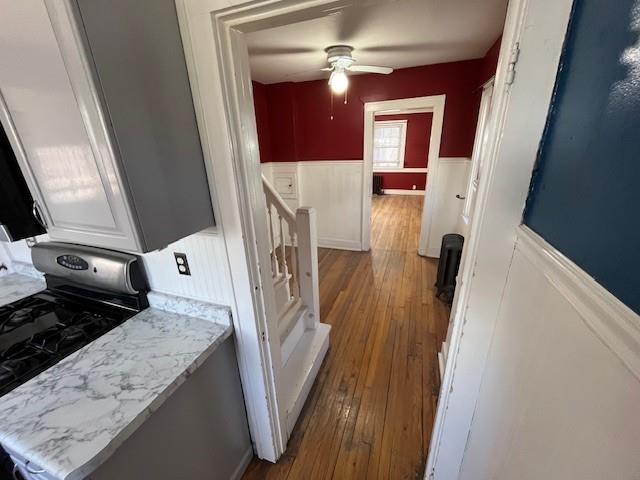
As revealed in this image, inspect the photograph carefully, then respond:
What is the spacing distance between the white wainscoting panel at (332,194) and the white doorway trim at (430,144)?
100 mm

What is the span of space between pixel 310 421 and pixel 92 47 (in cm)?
190

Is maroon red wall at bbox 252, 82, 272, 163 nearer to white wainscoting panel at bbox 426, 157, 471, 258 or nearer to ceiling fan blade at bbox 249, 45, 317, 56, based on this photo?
ceiling fan blade at bbox 249, 45, 317, 56

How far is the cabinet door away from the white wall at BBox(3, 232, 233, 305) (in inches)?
10.9

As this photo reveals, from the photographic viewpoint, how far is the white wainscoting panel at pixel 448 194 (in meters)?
3.21

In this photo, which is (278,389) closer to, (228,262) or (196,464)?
(196,464)

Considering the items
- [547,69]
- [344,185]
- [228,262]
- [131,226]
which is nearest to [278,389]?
[228,262]

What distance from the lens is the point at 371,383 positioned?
183 cm

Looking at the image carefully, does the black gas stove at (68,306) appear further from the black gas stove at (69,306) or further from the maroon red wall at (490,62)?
the maroon red wall at (490,62)

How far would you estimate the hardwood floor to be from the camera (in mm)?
1376

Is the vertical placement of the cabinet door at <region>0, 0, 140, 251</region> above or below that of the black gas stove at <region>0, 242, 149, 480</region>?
above

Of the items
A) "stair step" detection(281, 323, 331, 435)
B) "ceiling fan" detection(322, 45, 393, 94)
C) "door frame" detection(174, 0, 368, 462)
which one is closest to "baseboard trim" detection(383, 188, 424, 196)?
"ceiling fan" detection(322, 45, 393, 94)

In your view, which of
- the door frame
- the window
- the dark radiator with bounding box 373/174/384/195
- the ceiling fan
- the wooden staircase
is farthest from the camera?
the dark radiator with bounding box 373/174/384/195

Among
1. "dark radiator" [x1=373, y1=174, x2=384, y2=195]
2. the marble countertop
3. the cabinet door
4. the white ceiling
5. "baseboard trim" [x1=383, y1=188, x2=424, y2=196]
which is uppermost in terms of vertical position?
the white ceiling

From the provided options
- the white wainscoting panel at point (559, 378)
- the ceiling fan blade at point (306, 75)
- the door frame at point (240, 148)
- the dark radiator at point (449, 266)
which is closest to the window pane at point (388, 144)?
the ceiling fan blade at point (306, 75)
